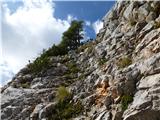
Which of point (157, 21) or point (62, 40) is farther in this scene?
point (62, 40)

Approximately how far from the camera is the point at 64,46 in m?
54.3

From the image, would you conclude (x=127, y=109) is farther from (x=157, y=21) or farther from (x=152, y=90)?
(x=157, y=21)

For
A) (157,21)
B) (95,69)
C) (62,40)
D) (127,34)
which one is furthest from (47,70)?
(62,40)

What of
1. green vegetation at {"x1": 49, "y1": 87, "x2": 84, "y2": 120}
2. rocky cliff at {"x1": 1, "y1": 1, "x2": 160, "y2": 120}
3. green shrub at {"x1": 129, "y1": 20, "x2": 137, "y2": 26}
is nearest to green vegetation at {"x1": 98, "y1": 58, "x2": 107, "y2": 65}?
rocky cliff at {"x1": 1, "y1": 1, "x2": 160, "y2": 120}

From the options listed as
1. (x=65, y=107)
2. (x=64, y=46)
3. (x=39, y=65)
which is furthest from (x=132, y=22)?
(x=64, y=46)

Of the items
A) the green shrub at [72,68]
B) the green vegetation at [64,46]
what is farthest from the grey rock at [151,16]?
the green vegetation at [64,46]

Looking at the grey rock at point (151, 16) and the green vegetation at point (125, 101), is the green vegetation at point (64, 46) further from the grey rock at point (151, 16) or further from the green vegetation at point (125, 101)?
the green vegetation at point (125, 101)

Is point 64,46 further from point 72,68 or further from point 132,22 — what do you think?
point 132,22

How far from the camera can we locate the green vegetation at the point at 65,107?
2958 centimetres

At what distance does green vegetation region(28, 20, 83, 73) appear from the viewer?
1687 inches

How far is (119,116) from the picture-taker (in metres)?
24.0

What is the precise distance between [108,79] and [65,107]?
449 centimetres

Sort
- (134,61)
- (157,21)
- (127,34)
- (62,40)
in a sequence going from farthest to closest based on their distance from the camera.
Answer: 1. (62,40)
2. (127,34)
3. (157,21)
4. (134,61)

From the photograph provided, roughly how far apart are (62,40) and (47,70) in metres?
17.8
